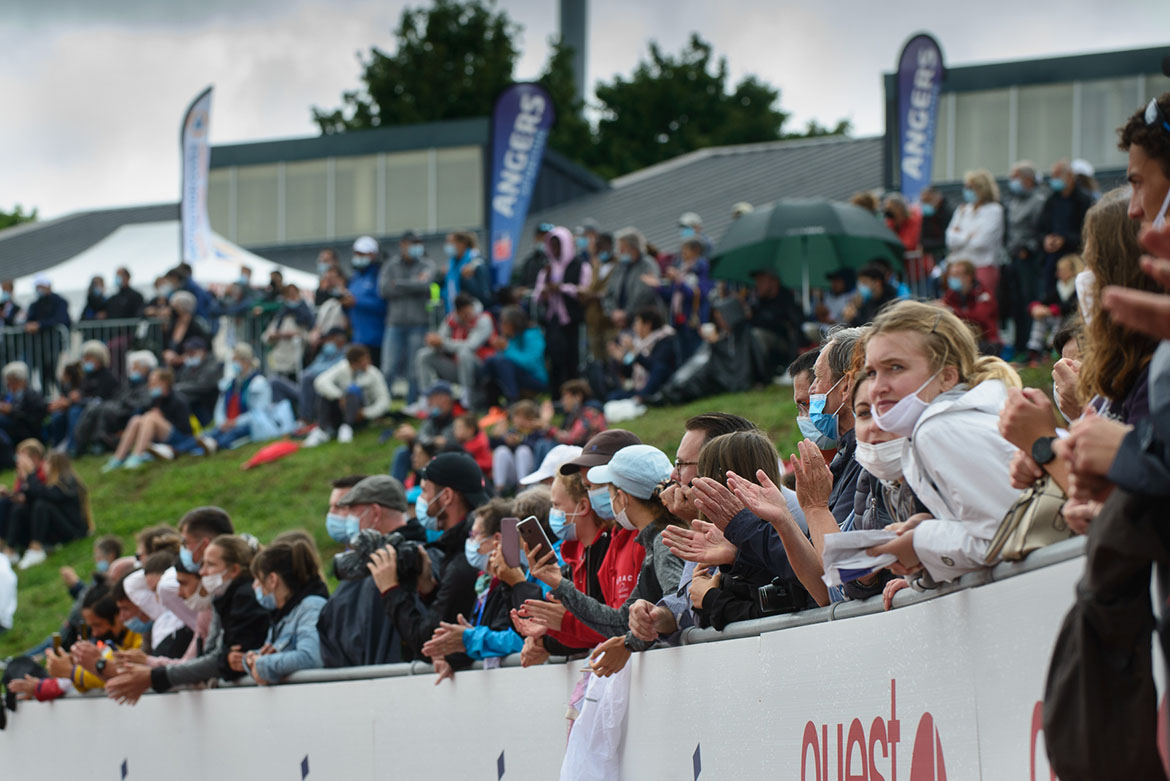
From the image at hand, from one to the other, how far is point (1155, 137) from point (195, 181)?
2581cm

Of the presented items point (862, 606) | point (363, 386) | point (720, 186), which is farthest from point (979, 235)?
point (720, 186)

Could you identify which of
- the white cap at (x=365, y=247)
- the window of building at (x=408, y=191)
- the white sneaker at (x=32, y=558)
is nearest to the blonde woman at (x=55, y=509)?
the white sneaker at (x=32, y=558)

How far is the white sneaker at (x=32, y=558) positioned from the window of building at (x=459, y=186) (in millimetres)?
19713

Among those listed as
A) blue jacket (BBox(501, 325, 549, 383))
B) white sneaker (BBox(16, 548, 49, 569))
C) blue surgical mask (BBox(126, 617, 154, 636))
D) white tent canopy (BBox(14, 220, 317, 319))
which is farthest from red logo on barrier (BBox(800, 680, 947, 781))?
white tent canopy (BBox(14, 220, 317, 319))

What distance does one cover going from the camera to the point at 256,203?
40.2 metres

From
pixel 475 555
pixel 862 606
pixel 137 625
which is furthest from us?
pixel 137 625

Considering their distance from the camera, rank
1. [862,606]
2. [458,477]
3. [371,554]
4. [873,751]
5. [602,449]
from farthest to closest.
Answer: [458,477]
[371,554]
[602,449]
[862,606]
[873,751]

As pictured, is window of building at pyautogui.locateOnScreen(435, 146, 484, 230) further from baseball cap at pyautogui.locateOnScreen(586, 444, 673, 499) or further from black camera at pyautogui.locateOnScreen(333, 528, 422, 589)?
baseball cap at pyautogui.locateOnScreen(586, 444, 673, 499)

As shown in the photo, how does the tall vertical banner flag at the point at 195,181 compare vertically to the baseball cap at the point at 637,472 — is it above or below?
above

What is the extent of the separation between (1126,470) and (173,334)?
21921 millimetres

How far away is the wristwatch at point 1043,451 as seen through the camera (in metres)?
3.28

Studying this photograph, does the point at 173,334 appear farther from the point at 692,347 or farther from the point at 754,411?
the point at 754,411

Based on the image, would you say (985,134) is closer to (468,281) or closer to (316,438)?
(468,281)

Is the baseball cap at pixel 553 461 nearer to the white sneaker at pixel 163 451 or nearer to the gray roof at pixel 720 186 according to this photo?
the white sneaker at pixel 163 451
